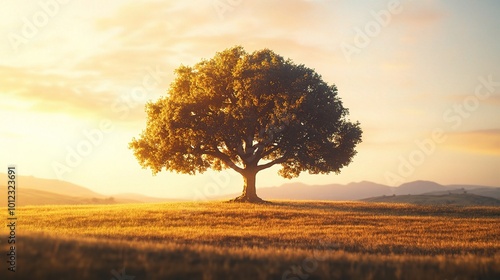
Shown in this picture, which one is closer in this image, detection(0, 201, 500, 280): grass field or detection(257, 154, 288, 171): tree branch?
detection(0, 201, 500, 280): grass field

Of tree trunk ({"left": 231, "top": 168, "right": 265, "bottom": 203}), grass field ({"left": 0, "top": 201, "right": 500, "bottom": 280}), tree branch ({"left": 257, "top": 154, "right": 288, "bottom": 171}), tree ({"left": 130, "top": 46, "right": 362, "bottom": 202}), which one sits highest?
tree ({"left": 130, "top": 46, "right": 362, "bottom": 202})

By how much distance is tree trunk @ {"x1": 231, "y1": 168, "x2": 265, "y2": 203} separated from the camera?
188 feet

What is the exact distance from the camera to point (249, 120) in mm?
53250

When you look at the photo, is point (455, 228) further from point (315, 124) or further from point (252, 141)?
point (252, 141)

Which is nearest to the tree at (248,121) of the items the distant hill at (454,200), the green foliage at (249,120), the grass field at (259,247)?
the green foliage at (249,120)

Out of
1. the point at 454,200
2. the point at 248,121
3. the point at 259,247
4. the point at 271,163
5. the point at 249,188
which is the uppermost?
the point at 248,121

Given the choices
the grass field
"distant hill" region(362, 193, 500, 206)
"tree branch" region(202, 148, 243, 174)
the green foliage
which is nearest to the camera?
the grass field

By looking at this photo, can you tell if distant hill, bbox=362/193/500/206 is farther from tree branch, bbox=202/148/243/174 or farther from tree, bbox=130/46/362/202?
tree branch, bbox=202/148/243/174

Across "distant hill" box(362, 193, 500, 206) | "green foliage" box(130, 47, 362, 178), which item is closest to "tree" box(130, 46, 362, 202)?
"green foliage" box(130, 47, 362, 178)

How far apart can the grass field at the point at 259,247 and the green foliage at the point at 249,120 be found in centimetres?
1257

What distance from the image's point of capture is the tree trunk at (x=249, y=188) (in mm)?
57375

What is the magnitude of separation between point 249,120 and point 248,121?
0.52ft

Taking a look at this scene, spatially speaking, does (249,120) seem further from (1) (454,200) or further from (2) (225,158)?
(1) (454,200)

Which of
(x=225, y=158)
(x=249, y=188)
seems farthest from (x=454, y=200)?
(x=225, y=158)
